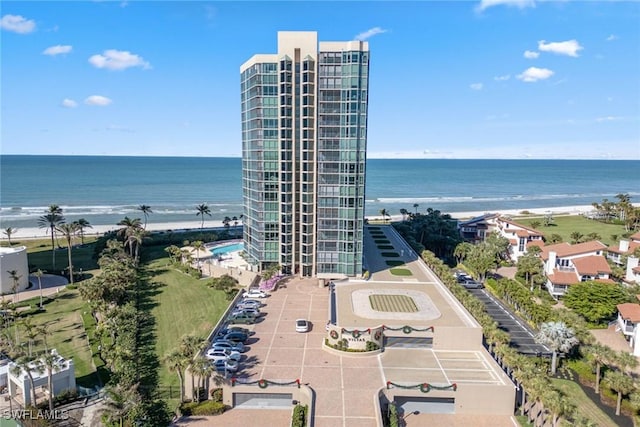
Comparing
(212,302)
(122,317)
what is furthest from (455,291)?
(122,317)

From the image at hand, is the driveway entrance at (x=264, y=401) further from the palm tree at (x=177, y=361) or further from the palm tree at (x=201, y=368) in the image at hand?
the palm tree at (x=177, y=361)

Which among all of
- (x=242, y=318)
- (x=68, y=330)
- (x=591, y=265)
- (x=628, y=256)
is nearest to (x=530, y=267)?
(x=591, y=265)

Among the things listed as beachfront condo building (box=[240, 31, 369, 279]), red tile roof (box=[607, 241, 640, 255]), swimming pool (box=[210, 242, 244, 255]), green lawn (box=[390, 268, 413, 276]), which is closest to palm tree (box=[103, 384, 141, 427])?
beachfront condo building (box=[240, 31, 369, 279])

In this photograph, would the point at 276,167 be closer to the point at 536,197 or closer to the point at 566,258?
the point at 566,258

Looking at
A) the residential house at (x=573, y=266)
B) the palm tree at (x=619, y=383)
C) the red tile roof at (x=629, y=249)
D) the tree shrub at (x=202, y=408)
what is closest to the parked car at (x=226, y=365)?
the tree shrub at (x=202, y=408)

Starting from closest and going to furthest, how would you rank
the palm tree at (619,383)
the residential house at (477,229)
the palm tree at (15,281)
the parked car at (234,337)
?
the palm tree at (619,383) < the parked car at (234,337) < the palm tree at (15,281) < the residential house at (477,229)

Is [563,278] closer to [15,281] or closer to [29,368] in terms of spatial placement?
[29,368]

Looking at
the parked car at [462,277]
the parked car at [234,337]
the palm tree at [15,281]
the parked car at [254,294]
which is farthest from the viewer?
the parked car at [462,277]
